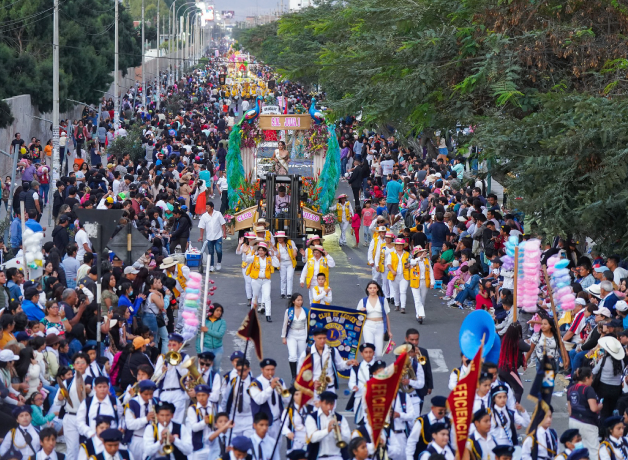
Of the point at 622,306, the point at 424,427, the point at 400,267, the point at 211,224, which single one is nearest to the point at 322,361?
the point at 424,427

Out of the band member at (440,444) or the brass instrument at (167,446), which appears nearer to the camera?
the band member at (440,444)

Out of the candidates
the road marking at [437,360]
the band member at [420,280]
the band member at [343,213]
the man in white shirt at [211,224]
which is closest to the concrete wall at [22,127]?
the band member at [343,213]

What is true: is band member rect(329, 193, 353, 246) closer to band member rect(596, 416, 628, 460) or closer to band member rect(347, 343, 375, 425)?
band member rect(347, 343, 375, 425)

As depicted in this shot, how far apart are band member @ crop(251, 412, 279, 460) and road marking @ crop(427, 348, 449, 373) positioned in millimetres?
5013

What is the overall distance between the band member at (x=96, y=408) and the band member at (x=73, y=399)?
14.3 inches

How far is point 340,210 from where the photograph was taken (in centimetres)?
2345

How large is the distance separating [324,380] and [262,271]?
6.31 meters

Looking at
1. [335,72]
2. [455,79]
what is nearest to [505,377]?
[455,79]

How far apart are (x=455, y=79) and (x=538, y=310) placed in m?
7.82

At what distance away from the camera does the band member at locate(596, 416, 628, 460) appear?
9703 millimetres

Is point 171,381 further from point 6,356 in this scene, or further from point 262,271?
point 262,271

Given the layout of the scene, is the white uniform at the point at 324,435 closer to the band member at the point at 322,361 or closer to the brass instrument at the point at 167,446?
the brass instrument at the point at 167,446

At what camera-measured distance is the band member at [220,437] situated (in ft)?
31.2

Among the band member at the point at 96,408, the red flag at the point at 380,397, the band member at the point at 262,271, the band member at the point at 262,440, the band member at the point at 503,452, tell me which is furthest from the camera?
the band member at the point at 262,271
